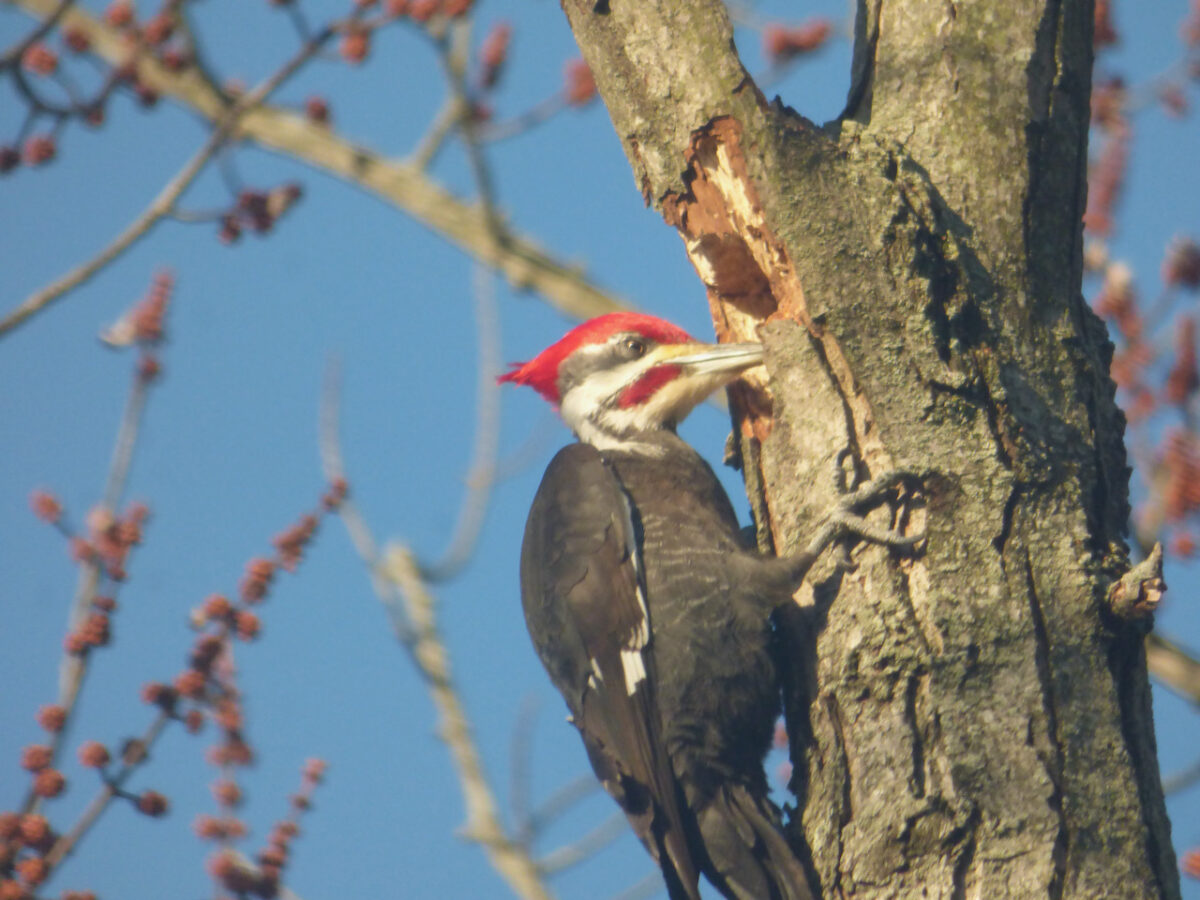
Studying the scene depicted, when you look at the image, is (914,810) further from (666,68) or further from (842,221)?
(666,68)

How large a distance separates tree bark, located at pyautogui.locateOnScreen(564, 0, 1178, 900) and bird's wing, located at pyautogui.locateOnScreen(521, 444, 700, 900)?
15.4 inches

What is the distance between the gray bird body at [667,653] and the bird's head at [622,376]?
1.24 feet

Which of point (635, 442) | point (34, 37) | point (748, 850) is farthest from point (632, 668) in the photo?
point (34, 37)

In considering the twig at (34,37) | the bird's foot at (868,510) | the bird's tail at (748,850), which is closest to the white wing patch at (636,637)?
the bird's tail at (748,850)

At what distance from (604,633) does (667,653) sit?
18 centimetres

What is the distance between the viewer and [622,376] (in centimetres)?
394

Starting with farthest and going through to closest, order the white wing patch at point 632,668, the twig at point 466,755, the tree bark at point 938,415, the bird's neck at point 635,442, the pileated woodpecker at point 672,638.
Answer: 1. the twig at point 466,755
2. the bird's neck at point 635,442
3. the white wing patch at point 632,668
4. the pileated woodpecker at point 672,638
5. the tree bark at point 938,415

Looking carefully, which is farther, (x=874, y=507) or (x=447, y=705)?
(x=447, y=705)

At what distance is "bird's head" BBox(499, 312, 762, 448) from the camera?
3820 millimetres

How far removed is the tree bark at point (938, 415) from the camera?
92.3 inches

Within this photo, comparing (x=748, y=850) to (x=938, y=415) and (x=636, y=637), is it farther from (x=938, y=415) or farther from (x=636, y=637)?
(x=938, y=415)

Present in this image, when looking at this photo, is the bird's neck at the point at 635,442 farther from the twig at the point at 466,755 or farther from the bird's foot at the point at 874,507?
the twig at the point at 466,755

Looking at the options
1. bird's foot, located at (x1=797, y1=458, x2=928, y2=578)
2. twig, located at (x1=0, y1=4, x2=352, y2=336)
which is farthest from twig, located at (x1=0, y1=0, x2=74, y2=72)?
bird's foot, located at (x1=797, y1=458, x2=928, y2=578)

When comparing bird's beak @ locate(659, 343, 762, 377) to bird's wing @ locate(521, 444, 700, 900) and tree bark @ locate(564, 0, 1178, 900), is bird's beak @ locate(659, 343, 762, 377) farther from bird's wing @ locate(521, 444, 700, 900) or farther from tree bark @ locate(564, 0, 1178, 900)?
bird's wing @ locate(521, 444, 700, 900)
